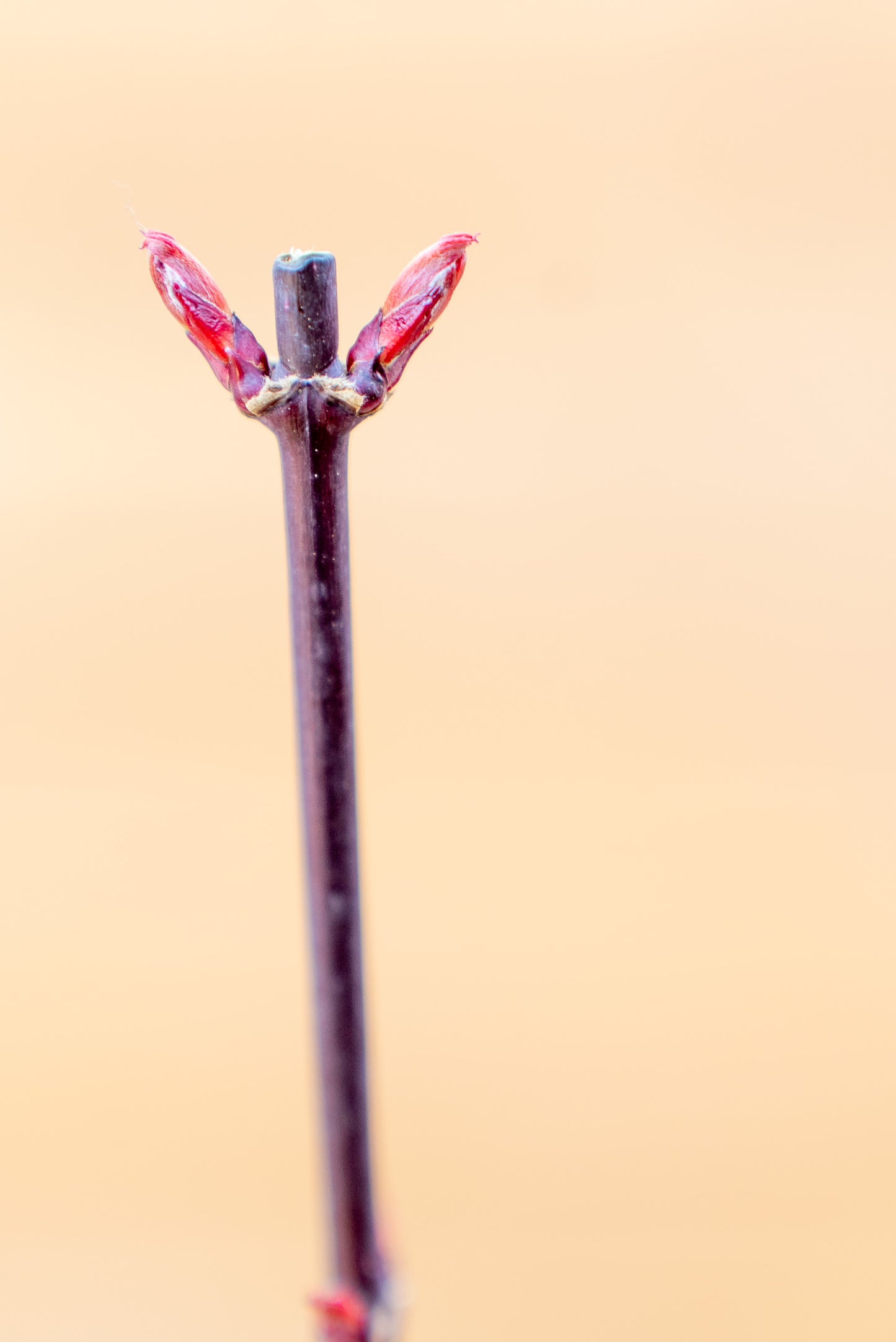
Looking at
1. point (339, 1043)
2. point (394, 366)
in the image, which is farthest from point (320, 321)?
point (339, 1043)

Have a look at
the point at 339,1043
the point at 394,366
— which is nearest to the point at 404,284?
the point at 394,366

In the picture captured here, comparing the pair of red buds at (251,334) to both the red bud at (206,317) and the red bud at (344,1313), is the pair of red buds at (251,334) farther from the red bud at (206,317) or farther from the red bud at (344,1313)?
the red bud at (344,1313)

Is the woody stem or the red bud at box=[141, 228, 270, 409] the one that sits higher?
the red bud at box=[141, 228, 270, 409]

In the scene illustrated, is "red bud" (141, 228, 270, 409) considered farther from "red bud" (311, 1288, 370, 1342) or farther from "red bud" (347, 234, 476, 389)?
"red bud" (311, 1288, 370, 1342)

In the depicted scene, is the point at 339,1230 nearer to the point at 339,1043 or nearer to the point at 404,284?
the point at 339,1043

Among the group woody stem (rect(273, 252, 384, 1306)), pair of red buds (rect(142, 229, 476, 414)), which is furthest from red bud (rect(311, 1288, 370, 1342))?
pair of red buds (rect(142, 229, 476, 414))

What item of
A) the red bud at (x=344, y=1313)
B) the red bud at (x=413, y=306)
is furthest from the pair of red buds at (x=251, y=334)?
the red bud at (x=344, y=1313)

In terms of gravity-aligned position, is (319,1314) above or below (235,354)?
below
